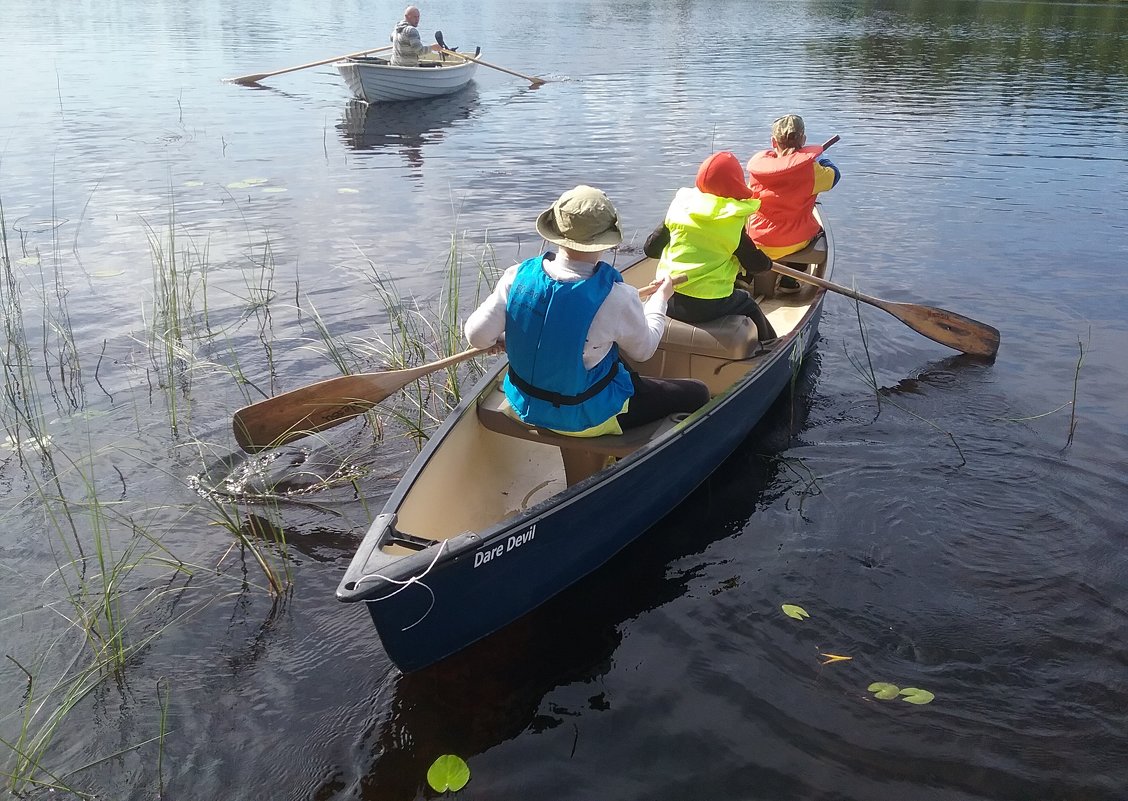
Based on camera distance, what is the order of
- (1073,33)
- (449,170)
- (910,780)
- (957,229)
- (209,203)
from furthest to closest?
(1073,33) < (449,170) < (209,203) < (957,229) < (910,780)

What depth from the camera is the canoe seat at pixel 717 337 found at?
211 inches

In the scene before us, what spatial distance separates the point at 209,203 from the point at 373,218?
85.4 inches

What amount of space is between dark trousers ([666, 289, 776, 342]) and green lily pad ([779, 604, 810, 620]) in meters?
1.96

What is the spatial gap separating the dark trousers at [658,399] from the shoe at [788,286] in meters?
2.84

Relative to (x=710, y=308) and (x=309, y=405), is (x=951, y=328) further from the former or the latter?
(x=309, y=405)

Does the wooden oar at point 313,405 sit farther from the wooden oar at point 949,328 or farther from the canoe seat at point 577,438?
the wooden oar at point 949,328

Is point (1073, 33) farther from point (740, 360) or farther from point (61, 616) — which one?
point (61, 616)

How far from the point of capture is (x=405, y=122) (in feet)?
54.3

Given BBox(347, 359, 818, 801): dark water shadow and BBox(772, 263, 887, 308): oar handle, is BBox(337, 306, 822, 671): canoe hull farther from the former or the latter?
BBox(772, 263, 887, 308): oar handle

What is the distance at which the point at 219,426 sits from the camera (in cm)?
573

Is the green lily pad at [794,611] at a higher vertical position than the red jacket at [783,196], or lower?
lower

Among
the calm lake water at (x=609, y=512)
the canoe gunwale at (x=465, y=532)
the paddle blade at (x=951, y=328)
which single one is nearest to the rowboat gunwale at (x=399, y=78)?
the calm lake water at (x=609, y=512)

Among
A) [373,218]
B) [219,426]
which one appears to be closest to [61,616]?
[219,426]

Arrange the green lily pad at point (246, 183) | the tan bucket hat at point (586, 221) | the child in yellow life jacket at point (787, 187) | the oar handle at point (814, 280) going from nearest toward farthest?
1. the tan bucket hat at point (586, 221)
2. the oar handle at point (814, 280)
3. the child in yellow life jacket at point (787, 187)
4. the green lily pad at point (246, 183)
